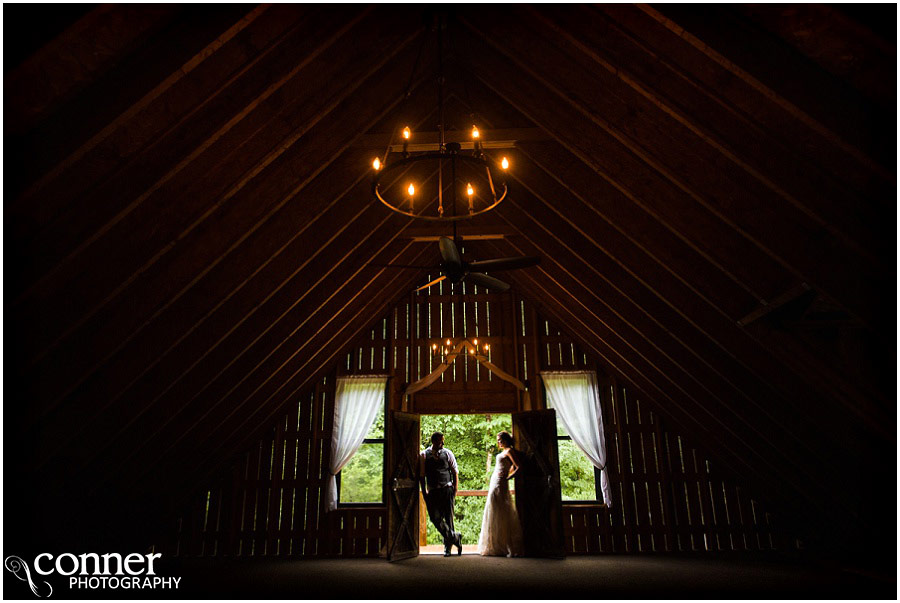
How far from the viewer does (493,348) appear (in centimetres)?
840

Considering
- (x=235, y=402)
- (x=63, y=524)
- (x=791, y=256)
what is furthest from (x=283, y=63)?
(x=63, y=524)

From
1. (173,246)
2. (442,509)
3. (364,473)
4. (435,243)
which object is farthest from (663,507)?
(173,246)

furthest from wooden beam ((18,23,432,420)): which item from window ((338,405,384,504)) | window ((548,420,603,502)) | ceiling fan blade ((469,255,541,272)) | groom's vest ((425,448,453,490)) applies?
window ((548,420,603,502))

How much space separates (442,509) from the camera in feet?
22.6

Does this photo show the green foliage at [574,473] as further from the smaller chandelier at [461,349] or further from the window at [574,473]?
the smaller chandelier at [461,349]

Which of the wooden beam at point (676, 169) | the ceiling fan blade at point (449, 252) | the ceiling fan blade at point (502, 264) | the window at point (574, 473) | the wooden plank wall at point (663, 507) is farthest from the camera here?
the window at point (574, 473)

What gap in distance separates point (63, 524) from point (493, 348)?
18.7 ft

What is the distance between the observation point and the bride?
22.2ft

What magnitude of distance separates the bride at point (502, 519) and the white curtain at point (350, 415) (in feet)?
6.84

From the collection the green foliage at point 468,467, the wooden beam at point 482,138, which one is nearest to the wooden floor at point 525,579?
the wooden beam at point 482,138

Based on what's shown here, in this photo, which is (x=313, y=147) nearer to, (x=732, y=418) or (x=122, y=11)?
(x=122, y=11)

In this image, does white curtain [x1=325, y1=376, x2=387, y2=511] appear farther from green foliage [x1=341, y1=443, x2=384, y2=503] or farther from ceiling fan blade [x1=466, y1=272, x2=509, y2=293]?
ceiling fan blade [x1=466, y1=272, x2=509, y2=293]

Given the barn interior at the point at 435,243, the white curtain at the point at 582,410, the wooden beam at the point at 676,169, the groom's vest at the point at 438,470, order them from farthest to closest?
the white curtain at the point at 582,410 < the groom's vest at the point at 438,470 < the wooden beam at the point at 676,169 < the barn interior at the point at 435,243

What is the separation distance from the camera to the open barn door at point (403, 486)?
6.71 metres
